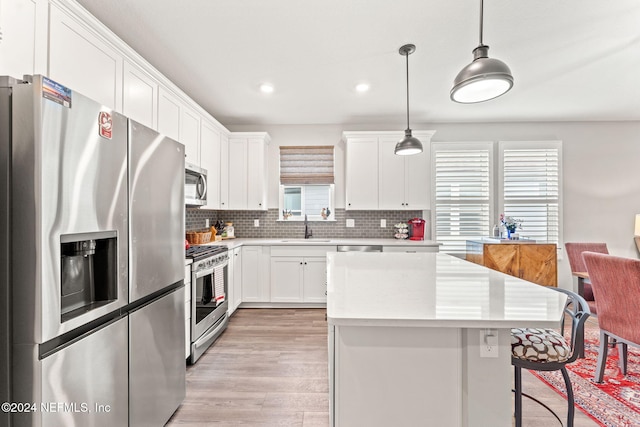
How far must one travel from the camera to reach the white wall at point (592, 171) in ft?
13.9

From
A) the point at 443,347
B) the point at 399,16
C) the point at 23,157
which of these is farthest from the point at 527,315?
the point at 399,16

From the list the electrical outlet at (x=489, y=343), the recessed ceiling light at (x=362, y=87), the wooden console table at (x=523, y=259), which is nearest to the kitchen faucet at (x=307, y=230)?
the recessed ceiling light at (x=362, y=87)

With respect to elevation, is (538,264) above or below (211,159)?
below

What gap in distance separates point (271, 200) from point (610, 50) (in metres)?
3.95

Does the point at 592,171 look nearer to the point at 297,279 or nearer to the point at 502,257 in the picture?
the point at 502,257

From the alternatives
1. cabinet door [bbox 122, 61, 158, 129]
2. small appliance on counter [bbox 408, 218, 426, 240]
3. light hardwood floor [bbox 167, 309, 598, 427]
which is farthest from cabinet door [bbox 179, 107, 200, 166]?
small appliance on counter [bbox 408, 218, 426, 240]

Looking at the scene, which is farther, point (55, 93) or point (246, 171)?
point (246, 171)

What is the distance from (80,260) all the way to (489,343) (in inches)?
64.8

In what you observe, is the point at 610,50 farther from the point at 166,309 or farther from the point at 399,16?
the point at 166,309

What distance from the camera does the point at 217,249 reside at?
9.86 feet

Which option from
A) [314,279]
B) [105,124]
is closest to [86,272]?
[105,124]

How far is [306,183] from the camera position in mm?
4484

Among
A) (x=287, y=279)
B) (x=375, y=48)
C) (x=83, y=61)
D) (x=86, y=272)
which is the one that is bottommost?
(x=287, y=279)

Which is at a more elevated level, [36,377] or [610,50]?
[610,50]
